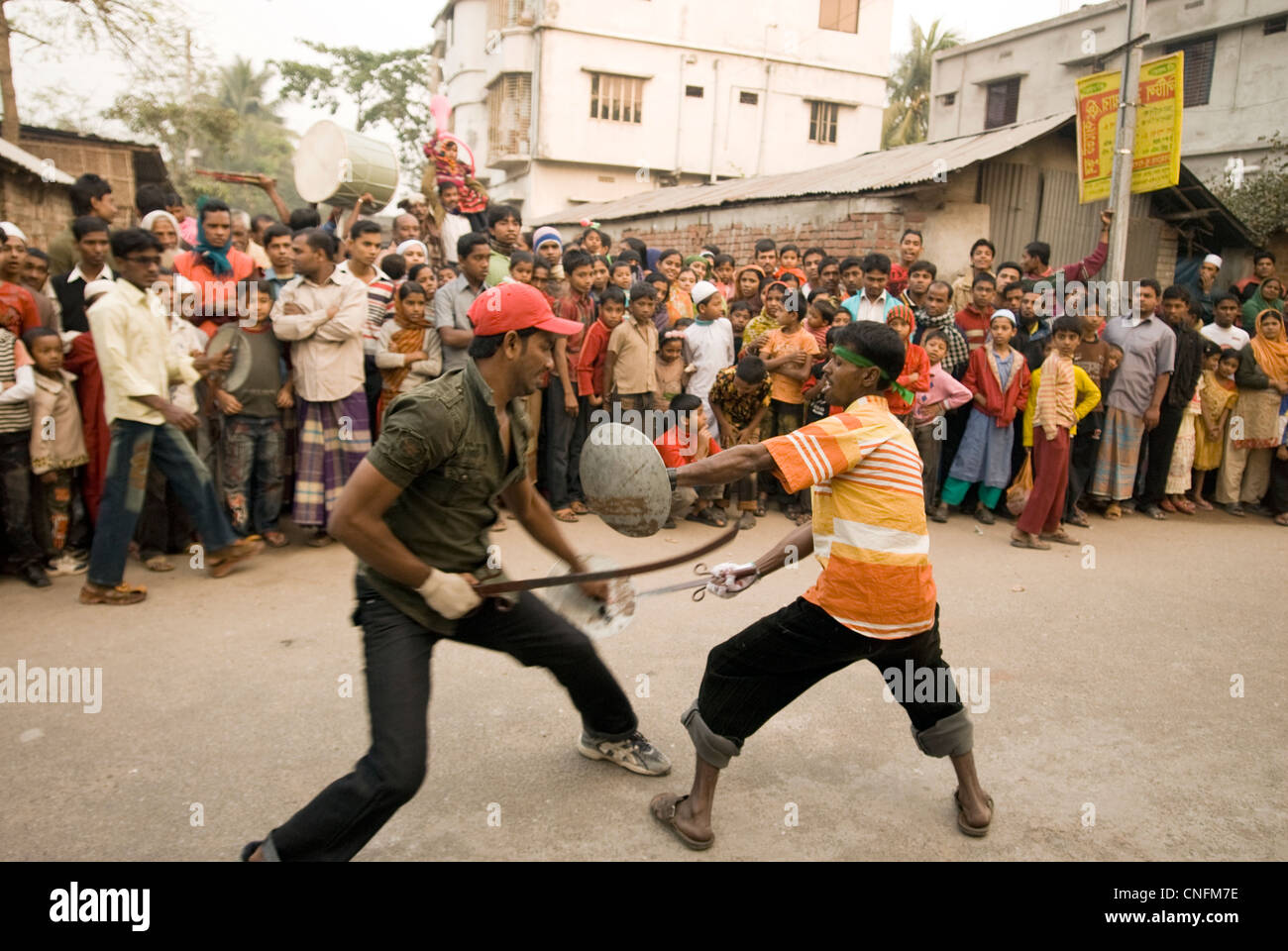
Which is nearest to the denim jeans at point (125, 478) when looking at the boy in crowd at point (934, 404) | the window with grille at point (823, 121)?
the boy in crowd at point (934, 404)

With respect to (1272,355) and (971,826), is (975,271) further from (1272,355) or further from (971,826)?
(971,826)

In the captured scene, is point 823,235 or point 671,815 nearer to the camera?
point 671,815

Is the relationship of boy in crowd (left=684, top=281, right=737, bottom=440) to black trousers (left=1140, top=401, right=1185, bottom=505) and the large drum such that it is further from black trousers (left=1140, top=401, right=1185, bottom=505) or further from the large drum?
black trousers (left=1140, top=401, right=1185, bottom=505)

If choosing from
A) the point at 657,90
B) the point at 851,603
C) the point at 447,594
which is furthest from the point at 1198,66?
the point at 447,594

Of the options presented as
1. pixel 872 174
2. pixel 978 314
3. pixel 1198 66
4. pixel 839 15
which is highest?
pixel 839 15

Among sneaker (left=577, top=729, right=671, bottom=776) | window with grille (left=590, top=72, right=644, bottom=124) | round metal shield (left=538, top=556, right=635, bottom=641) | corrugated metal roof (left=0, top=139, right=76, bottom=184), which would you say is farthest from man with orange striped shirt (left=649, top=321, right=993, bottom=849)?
window with grille (left=590, top=72, right=644, bottom=124)

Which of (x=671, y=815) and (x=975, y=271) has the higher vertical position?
(x=975, y=271)

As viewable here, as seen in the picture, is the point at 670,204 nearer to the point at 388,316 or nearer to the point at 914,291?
the point at 914,291

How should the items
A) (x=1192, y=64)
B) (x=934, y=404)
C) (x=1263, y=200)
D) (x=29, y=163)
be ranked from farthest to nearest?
(x=1192, y=64), (x=1263, y=200), (x=29, y=163), (x=934, y=404)

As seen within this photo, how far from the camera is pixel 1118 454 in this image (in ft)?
25.4

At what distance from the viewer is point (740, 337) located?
7.88 metres

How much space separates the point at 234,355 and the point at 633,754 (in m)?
3.85

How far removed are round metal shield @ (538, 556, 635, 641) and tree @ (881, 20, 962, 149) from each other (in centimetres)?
2954

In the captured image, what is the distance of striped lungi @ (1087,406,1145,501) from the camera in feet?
25.4
